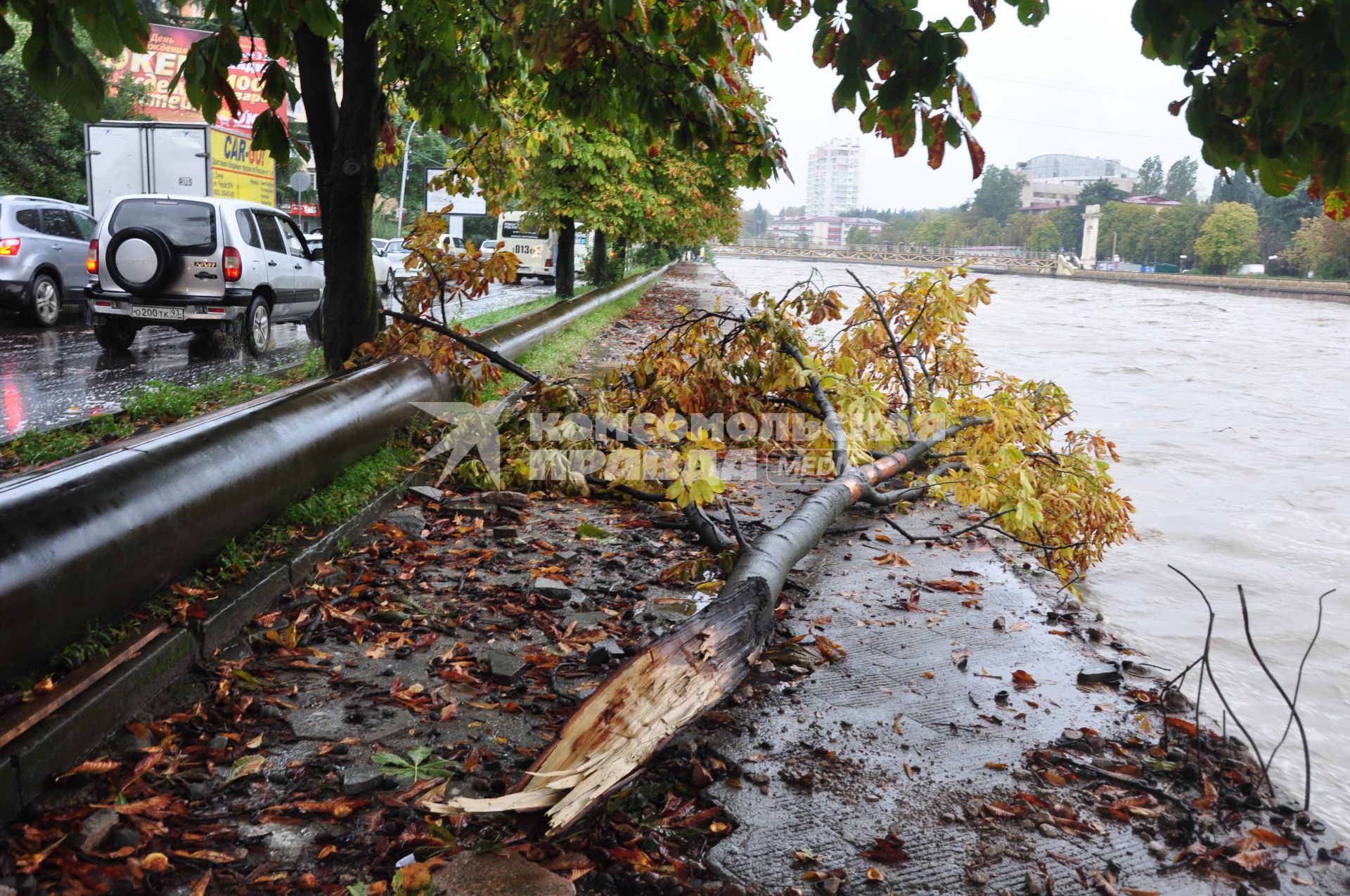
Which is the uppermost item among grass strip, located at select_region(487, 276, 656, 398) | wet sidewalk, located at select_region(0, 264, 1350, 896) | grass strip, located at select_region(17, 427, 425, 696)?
grass strip, located at select_region(487, 276, 656, 398)

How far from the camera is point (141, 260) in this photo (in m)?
11.3

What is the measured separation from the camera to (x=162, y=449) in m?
3.90

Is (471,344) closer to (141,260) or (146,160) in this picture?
(141,260)

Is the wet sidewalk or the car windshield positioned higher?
the car windshield

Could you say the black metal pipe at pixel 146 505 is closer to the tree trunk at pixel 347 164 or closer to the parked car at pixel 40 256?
the tree trunk at pixel 347 164

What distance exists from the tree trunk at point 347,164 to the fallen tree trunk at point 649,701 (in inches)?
179

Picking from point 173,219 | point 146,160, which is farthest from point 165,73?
point 173,219

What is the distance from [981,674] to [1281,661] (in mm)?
3938

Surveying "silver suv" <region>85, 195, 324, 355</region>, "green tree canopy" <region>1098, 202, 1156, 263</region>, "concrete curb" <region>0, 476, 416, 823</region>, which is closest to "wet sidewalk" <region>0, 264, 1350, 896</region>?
"concrete curb" <region>0, 476, 416, 823</region>

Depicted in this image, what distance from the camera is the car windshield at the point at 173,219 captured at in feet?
39.3

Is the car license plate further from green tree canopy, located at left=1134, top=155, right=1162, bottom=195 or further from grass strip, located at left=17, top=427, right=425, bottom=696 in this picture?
green tree canopy, located at left=1134, top=155, right=1162, bottom=195

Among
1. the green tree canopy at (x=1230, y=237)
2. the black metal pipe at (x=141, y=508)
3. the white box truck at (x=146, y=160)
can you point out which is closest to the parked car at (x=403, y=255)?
the black metal pipe at (x=141, y=508)

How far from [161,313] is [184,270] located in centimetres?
58

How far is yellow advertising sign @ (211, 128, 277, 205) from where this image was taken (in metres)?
21.4
